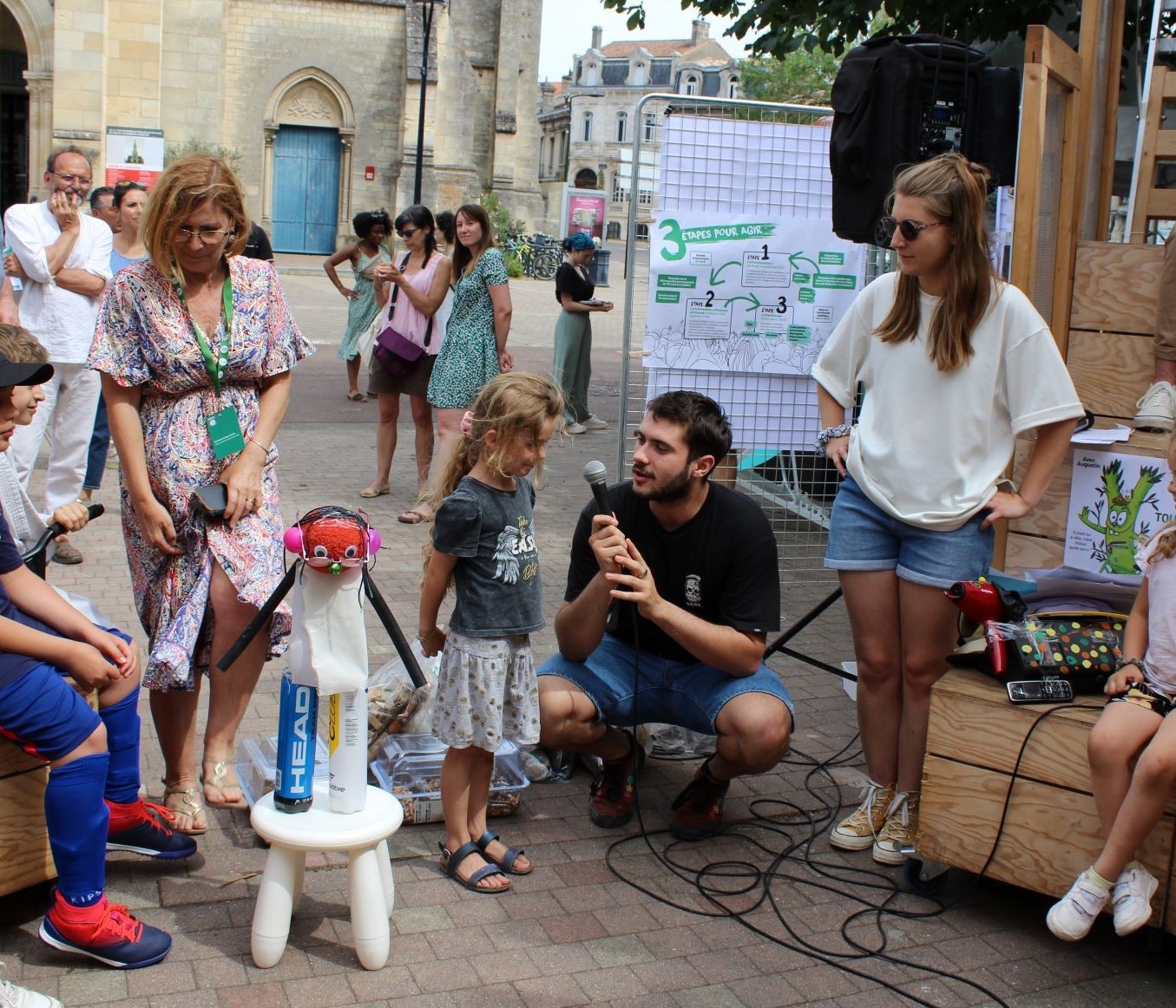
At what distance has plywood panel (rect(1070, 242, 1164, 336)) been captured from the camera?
16.0 feet

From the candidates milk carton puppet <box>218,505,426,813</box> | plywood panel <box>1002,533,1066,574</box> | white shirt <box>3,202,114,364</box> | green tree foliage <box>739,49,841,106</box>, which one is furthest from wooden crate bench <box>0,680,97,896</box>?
green tree foliage <box>739,49,841,106</box>

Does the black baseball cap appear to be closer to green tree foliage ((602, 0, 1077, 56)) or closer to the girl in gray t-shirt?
the girl in gray t-shirt

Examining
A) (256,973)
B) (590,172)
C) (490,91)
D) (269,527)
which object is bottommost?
(256,973)

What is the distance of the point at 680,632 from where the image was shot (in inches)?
152

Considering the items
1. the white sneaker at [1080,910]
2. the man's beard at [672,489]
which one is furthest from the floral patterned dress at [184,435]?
the white sneaker at [1080,910]

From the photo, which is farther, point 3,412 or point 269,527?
point 269,527

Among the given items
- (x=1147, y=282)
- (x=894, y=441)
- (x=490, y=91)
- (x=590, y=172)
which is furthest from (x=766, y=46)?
(x=590, y=172)

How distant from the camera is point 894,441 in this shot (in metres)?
3.92

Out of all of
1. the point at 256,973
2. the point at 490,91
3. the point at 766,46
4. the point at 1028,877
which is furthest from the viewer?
the point at 490,91

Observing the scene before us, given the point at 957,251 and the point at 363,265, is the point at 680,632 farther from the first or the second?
the point at 363,265

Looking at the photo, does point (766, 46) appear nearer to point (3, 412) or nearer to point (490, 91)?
point (3, 412)

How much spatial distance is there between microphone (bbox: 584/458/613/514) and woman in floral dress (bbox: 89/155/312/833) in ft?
3.42

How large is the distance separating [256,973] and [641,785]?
170 centimetres

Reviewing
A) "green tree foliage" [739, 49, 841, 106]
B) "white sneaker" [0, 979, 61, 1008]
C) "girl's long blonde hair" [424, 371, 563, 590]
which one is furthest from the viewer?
"green tree foliage" [739, 49, 841, 106]
